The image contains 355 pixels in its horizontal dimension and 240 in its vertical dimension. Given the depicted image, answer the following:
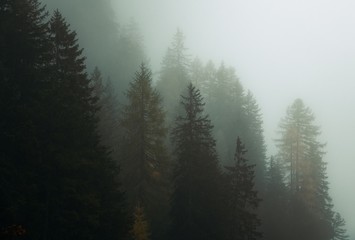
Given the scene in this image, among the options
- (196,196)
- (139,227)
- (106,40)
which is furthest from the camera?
(106,40)

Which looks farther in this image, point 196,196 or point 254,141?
point 254,141

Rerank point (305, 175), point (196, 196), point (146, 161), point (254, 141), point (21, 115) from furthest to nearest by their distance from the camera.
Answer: point (254, 141) → point (305, 175) → point (146, 161) → point (196, 196) → point (21, 115)

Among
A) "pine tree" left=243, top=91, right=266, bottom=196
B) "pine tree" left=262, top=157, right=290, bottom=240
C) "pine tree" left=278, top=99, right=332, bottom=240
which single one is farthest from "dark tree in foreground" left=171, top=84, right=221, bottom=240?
"pine tree" left=243, top=91, right=266, bottom=196

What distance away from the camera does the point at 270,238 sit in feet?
156

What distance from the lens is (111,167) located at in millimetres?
26844

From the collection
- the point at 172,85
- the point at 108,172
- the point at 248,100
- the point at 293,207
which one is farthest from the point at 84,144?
Answer: the point at 248,100

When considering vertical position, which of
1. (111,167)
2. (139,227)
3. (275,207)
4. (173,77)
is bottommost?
(139,227)

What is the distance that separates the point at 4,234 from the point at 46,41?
1354 cm

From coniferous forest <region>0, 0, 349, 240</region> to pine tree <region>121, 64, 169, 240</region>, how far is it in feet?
0.29

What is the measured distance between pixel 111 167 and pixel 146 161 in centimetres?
938

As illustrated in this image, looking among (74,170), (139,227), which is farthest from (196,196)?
(74,170)

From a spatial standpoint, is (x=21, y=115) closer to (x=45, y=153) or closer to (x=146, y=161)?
(x=45, y=153)

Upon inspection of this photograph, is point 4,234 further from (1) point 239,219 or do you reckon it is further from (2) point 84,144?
(1) point 239,219

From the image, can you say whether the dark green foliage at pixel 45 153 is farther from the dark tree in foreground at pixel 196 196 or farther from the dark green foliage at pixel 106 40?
the dark green foliage at pixel 106 40
